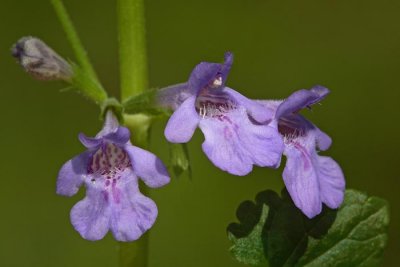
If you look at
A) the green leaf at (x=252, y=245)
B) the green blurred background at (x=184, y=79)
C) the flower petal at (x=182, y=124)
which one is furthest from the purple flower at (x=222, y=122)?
the green blurred background at (x=184, y=79)

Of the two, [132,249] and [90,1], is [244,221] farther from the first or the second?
[90,1]

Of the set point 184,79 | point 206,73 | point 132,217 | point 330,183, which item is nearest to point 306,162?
point 330,183

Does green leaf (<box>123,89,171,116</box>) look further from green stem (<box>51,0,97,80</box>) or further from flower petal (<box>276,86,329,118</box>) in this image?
flower petal (<box>276,86,329,118</box>)

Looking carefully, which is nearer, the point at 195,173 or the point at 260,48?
the point at 195,173

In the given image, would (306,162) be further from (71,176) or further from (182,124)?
(71,176)

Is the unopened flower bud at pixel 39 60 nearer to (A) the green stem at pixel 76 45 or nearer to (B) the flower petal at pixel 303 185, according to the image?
(A) the green stem at pixel 76 45

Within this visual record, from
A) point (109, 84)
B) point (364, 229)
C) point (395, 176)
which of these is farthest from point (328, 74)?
point (364, 229)
